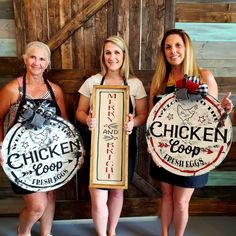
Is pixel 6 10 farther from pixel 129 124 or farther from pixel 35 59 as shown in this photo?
pixel 129 124

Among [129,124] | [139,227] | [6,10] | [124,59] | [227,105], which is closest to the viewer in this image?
[227,105]

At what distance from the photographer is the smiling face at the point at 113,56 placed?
1887 mm

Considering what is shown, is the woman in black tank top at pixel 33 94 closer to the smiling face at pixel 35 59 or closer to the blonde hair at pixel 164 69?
the smiling face at pixel 35 59

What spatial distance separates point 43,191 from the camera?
6.34ft

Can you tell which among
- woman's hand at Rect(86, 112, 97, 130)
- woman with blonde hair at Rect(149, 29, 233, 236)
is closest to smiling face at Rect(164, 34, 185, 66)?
woman with blonde hair at Rect(149, 29, 233, 236)

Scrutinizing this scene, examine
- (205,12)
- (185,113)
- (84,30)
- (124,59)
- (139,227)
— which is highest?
(205,12)

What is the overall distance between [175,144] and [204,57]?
86cm

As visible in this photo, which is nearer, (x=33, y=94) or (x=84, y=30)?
→ (x=33, y=94)

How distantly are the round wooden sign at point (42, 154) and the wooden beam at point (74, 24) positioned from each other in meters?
0.64

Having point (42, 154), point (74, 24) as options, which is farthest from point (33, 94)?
point (74, 24)

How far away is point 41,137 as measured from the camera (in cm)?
186

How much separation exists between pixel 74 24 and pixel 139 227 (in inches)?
65.9

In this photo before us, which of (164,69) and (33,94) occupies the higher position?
(164,69)

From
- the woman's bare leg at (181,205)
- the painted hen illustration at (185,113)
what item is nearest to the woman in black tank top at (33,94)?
the painted hen illustration at (185,113)
